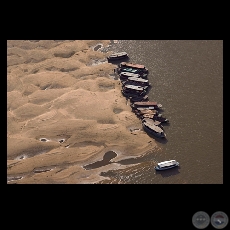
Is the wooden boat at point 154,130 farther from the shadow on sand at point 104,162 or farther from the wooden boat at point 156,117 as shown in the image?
the shadow on sand at point 104,162

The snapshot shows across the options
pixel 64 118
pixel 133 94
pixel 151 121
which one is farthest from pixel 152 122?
pixel 64 118

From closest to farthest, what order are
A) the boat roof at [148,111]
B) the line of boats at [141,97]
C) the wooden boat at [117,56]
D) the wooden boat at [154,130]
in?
the wooden boat at [154,130] < the line of boats at [141,97] < the boat roof at [148,111] < the wooden boat at [117,56]

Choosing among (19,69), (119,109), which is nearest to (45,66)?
(19,69)

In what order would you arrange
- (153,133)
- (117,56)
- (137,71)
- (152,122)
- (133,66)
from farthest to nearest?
(117,56) → (133,66) → (137,71) → (152,122) → (153,133)

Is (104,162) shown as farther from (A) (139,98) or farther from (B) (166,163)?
(A) (139,98)

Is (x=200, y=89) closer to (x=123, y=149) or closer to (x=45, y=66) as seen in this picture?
(x=123, y=149)
